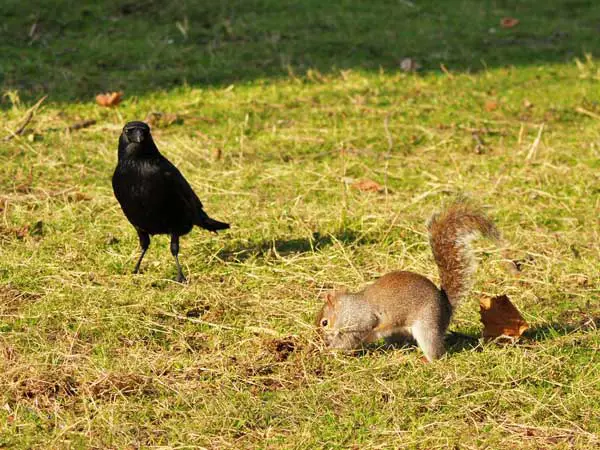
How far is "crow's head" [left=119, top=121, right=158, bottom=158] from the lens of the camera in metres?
5.30

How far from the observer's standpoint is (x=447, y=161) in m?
7.55

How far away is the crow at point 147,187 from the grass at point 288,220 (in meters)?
0.30

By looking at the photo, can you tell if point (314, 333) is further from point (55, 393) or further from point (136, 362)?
point (55, 393)

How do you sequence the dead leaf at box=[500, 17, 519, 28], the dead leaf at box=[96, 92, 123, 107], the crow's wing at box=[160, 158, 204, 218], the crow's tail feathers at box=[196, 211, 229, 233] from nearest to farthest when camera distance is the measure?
the crow's wing at box=[160, 158, 204, 218]
the crow's tail feathers at box=[196, 211, 229, 233]
the dead leaf at box=[96, 92, 123, 107]
the dead leaf at box=[500, 17, 519, 28]

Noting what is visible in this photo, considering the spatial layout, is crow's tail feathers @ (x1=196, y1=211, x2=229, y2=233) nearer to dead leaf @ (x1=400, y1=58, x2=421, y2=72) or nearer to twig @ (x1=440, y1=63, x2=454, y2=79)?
twig @ (x1=440, y1=63, x2=454, y2=79)

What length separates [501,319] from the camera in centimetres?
455

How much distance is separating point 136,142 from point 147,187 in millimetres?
246

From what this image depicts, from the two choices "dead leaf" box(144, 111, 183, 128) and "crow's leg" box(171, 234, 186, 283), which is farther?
"dead leaf" box(144, 111, 183, 128)

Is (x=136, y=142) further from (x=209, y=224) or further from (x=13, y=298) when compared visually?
(x=13, y=298)

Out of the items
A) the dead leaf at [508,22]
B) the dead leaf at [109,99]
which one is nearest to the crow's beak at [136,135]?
the dead leaf at [109,99]

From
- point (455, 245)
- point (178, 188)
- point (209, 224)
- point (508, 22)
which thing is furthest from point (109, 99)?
point (508, 22)

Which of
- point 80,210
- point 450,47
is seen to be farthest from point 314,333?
point 450,47

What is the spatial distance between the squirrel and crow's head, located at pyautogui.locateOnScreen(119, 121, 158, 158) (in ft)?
4.77

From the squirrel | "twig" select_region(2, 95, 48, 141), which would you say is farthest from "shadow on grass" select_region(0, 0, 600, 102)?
the squirrel
